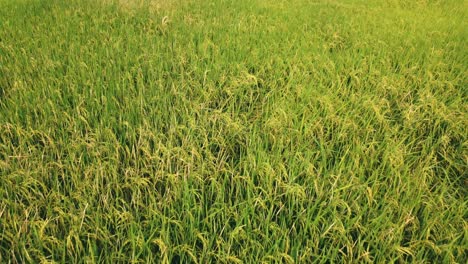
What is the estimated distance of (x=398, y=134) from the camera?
217 centimetres

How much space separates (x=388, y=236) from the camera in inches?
52.2

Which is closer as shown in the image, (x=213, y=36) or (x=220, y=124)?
(x=220, y=124)

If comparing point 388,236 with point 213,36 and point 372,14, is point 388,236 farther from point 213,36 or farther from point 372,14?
point 372,14

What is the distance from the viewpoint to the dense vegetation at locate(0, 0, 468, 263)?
135cm

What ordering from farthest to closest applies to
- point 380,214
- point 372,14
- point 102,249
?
point 372,14, point 380,214, point 102,249

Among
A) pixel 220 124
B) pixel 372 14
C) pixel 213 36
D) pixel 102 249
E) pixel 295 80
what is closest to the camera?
pixel 102 249

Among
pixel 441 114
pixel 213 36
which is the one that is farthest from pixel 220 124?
pixel 213 36

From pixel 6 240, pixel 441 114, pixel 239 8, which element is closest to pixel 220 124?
pixel 6 240

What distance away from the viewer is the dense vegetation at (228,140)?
1352mm

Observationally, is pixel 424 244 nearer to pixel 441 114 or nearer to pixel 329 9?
pixel 441 114

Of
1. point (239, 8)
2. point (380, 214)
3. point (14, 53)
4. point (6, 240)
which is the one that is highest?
point (239, 8)

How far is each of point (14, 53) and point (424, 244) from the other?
3314 millimetres

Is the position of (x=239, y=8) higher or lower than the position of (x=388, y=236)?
higher

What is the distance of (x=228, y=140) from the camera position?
1945 millimetres
